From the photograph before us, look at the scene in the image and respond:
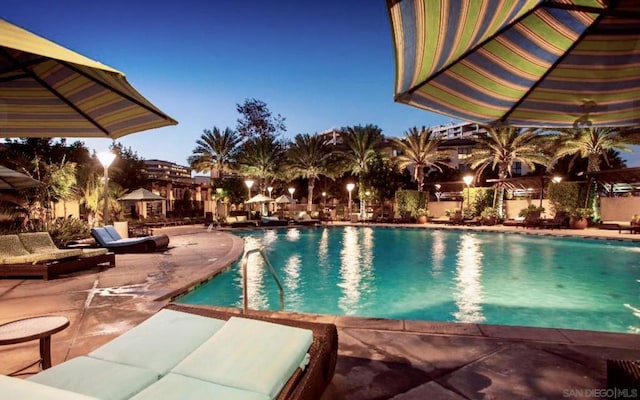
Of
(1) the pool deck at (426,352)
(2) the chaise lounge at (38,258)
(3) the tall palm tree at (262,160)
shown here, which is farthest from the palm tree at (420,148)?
(1) the pool deck at (426,352)

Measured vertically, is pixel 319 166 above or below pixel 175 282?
above

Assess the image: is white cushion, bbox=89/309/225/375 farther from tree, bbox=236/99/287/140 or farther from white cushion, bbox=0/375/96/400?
tree, bbox=236/99/287/140

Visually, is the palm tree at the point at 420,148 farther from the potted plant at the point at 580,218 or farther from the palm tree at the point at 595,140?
the potted plant at the point at 580,218

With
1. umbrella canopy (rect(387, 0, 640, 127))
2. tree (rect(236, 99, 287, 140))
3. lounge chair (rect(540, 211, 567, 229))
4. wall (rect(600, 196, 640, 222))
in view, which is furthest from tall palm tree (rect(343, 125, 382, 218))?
umbrella canopy (rect(387, 0, 640, 127))

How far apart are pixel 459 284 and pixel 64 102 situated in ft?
28.9

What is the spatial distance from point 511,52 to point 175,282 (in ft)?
21.5

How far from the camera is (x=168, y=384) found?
2.05 meters

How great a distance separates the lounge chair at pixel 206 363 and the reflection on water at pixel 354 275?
4808mm

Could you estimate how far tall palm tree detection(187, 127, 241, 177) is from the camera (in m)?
36.8

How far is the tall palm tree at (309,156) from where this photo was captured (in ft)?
117

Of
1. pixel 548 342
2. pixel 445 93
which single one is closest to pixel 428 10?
pixel 445 93

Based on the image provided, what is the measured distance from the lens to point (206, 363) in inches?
88.9

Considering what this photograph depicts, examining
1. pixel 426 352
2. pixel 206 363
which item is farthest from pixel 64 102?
pixel 426 352

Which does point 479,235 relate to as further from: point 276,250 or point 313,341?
point 313,341
